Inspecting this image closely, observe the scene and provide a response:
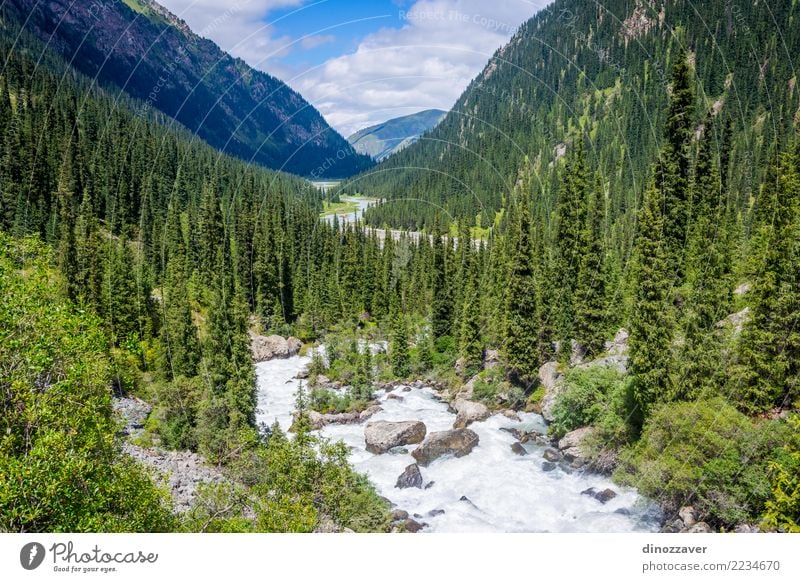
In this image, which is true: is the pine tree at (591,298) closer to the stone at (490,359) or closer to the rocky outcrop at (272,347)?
the stone at (490,359)

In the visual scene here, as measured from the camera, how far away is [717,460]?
2903 centimetres

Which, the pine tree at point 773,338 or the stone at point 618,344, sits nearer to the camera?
the pine tree at point 773,338

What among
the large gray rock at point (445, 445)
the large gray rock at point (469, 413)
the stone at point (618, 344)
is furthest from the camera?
the stone at point (618, 344)

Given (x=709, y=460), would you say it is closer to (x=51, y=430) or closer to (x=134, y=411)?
(x=51, y=430)

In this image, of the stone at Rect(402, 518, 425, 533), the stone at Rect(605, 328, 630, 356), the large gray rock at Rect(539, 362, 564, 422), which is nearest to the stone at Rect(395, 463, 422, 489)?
the stone at Rect(402, 518, 425, 533)

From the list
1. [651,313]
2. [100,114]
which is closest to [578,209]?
[651,313]

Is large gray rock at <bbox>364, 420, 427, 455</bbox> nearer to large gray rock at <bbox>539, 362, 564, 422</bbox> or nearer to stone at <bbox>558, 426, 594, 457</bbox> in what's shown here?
large gray rock at <bbox>539, 362, 564, 422</bbox>

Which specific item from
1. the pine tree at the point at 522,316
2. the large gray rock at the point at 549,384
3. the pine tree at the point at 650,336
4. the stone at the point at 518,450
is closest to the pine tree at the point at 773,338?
the pine tree at the point at 650,336

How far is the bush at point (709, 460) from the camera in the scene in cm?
2800

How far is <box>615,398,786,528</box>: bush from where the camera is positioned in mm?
28000

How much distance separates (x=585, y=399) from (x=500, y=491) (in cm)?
1142

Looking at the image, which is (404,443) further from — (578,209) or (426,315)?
(426,315)

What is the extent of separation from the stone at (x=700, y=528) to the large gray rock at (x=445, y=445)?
739 inches
